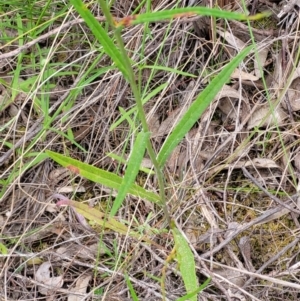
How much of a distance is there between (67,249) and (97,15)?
2.72 feet

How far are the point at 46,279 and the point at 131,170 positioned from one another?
2.89 ft

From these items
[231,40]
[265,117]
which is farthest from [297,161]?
[231,40]

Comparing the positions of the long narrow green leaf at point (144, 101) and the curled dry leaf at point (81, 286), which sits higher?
the long narrow green leaf at point (144, 101)

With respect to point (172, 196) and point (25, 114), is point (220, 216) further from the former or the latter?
point (25, 114)

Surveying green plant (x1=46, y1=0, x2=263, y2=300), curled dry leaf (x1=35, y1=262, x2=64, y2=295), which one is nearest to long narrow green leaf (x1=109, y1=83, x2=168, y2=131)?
green plant (x1=46, y1=0, x2=263, y2=300)

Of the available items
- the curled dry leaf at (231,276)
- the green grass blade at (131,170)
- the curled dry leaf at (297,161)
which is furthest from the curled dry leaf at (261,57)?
the green grass blade at (131,170)

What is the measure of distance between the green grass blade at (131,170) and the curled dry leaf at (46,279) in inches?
31.4

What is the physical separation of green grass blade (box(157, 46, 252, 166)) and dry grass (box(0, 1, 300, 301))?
1.75 ft

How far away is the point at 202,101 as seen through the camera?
3.31 feet

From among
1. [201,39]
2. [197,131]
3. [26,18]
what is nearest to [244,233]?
[197,131]

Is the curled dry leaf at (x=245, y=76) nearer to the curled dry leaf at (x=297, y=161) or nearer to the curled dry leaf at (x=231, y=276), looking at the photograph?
the curled dry leaf at (x=297, y=161)

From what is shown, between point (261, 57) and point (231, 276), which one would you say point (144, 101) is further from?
point (231, 276)

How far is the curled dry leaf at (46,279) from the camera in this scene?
5.39ft

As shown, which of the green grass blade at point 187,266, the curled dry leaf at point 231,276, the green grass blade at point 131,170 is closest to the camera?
the green grass blade at point 131,170
